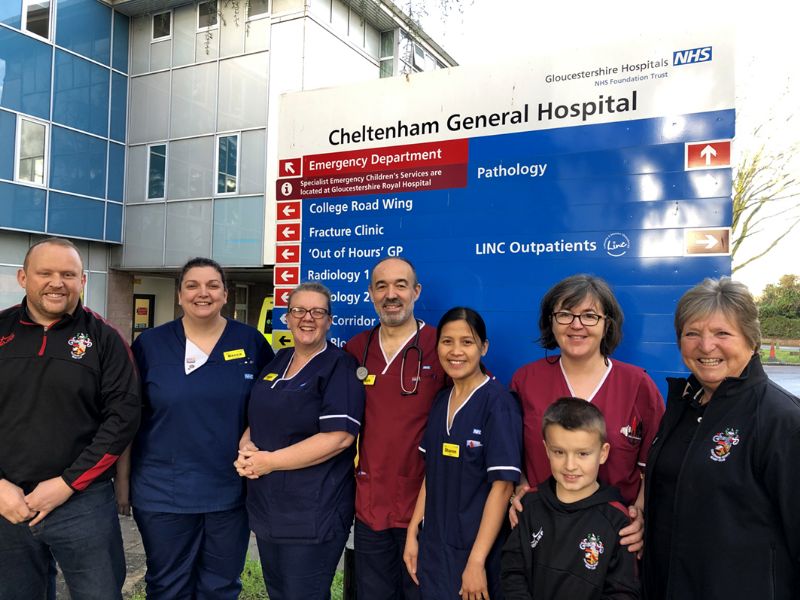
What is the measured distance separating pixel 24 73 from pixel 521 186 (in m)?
11.9

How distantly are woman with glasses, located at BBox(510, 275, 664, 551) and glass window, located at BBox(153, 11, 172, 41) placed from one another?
1319 centimetres

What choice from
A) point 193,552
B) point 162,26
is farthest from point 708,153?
point 162,26

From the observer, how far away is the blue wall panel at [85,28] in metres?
11.8

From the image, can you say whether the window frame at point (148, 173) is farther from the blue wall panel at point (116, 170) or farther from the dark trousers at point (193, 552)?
the dark trousers at point (193, 552)

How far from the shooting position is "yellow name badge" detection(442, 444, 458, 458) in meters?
2.25

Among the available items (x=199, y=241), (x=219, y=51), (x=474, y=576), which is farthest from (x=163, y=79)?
(x=474, y=576)

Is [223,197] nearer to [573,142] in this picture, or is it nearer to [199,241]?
[199,241]

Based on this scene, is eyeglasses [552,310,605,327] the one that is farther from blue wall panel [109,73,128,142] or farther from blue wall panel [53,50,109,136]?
blue wall panel [109,73,128,142]

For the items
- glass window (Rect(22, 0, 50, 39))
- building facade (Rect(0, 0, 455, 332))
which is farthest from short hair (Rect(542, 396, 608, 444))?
glass window (Rect(22, 0, 50, 39))

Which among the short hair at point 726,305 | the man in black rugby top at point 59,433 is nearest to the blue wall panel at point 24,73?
the man in black rugby top at point 59,433

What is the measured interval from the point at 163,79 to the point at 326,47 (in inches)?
152

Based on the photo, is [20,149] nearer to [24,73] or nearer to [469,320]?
[24,73]

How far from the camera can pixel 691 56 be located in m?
2.68

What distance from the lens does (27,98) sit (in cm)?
1123
